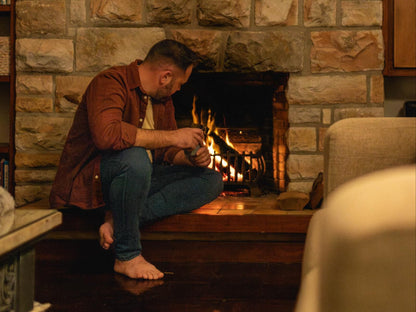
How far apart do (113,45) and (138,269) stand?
1.25 m

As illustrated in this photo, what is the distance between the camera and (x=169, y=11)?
2.71 meters

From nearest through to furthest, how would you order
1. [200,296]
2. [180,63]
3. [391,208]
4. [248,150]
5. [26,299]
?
1. [391,208]
2. [26,299]
3. [200,296]
4. [180,63]
5. [248,150]

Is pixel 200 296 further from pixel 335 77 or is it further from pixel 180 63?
pixel 335 77

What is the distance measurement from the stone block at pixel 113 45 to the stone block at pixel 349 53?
0.83 metres

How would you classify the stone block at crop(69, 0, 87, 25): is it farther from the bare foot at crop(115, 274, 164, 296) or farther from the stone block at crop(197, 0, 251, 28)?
the bare foot at crop(115, 274, 164, 296)

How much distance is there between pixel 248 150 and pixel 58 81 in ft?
3.77

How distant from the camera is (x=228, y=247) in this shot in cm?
236

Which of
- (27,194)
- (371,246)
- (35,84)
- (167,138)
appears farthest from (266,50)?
(371,246)

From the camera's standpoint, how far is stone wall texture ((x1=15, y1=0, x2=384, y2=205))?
2.71 m

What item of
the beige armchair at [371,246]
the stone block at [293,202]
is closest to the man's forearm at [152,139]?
the stone block at [293,202]

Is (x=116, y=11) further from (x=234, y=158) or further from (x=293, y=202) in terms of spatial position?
(x=293, y=202)

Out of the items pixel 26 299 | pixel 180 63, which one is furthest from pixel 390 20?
pixel 26 299

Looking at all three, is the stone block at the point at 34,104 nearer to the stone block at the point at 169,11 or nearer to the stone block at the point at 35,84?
the stone block at the point at 35,84

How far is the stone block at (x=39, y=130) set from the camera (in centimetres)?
272
